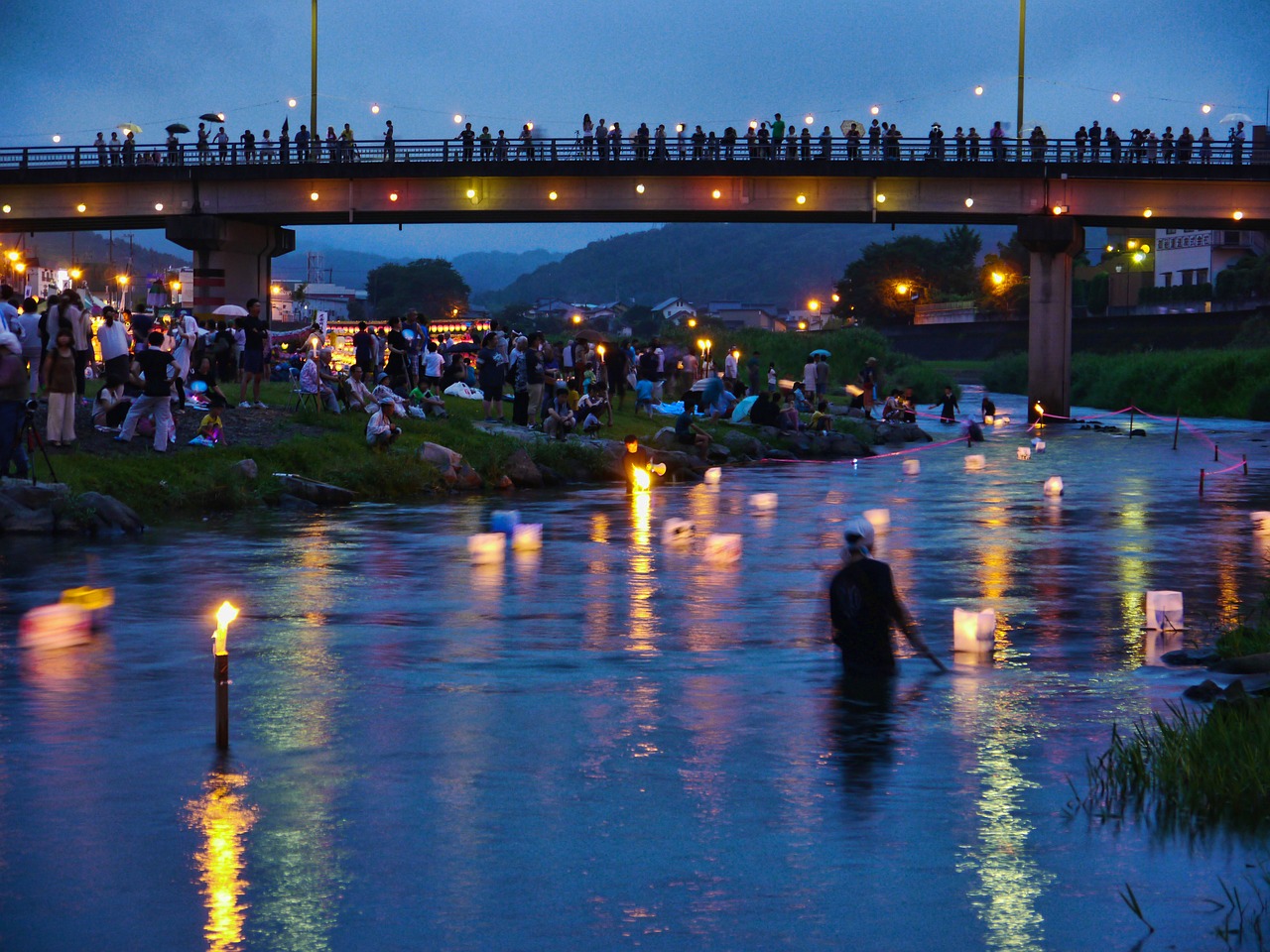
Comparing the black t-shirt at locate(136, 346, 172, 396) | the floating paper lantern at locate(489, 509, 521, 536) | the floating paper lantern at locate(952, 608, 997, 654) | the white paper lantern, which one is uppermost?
the black t-shirt at locate(136, 346, 172, 396)

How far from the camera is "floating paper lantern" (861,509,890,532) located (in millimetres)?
25172

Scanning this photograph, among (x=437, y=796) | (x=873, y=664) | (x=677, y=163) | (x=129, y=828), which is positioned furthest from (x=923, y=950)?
(x=677, y=163)

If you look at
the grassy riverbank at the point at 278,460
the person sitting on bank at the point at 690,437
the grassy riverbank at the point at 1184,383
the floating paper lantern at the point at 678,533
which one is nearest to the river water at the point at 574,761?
the floating paper lantern at the point at 678,533

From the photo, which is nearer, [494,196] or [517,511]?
[517,511]

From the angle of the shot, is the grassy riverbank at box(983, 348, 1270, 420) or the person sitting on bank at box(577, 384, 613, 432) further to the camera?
the grassy riverbank at box(983, 348, 1270, 420)

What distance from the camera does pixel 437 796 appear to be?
30.9ft

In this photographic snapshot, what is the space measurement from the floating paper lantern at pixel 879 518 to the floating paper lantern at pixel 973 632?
405 inches

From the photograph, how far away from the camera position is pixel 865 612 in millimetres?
12742

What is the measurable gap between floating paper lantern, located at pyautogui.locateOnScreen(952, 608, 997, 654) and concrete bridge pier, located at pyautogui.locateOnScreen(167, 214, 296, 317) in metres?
44.6

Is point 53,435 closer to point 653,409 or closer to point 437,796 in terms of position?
point 437,796

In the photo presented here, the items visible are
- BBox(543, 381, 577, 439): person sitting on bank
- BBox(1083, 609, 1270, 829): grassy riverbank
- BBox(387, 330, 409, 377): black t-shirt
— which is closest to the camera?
BBox(1083, 609, 1270, 829): grassy riverbank

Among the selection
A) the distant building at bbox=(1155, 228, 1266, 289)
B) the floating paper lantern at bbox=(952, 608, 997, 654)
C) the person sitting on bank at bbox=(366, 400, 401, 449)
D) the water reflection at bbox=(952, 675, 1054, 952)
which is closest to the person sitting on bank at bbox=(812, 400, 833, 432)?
the person sitting on bank at bbox=(366, 400, 401, 449)

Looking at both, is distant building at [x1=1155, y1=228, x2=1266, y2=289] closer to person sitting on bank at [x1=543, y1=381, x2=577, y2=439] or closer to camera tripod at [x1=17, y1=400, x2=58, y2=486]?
person sitting on bank at [x1=543, y1=381, x2=577, y2=439]

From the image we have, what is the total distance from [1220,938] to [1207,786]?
2.12 metres
